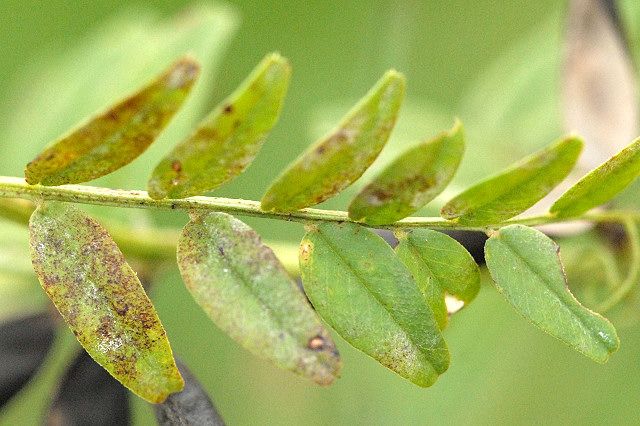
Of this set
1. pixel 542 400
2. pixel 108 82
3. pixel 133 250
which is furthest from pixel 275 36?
pixel 133 250

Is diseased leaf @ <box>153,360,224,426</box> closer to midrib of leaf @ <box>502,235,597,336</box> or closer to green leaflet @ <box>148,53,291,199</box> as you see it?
green leaflet @ <box>148,53,291,199</box>

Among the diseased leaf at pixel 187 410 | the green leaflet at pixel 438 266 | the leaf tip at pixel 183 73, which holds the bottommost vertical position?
the diseased leaf at pixel 187 410

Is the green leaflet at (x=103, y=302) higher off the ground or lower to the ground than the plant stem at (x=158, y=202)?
lower

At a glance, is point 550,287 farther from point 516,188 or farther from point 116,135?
point 116,135

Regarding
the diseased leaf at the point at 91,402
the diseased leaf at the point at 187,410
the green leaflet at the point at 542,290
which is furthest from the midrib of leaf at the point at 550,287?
the diseased leaf at the point at 91,402

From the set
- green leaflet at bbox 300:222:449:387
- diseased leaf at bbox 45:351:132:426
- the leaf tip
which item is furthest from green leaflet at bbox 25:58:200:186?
diseased leaf at bbox 45:351:132:426

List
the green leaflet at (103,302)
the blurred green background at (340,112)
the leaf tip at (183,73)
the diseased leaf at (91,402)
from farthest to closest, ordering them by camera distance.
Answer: the blurred green background at (340,112) < the diseased leaf at (91,402) < the green leaflet at (103,302) < the leaf tip at (183,73)

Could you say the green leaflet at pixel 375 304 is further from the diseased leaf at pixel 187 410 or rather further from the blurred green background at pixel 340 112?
the blurred green background at pixel 340 112
